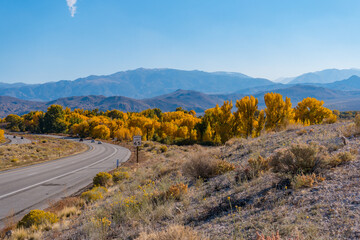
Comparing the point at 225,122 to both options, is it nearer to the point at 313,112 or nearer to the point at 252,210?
the point at 313,112

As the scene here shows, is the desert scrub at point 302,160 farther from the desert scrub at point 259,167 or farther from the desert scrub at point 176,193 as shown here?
the desert scrub at point 176,193

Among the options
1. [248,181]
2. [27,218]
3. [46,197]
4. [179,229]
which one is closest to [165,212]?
[179,229]

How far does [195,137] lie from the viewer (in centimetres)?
6116

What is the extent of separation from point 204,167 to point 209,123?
167ft

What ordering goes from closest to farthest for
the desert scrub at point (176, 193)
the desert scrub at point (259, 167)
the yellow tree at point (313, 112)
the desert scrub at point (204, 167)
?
the desert scrub at point (176, 193)
the desert scrub at point (259, 167)
the desert scrub at point (204, 167)
the yellow tree at point (313, 112)

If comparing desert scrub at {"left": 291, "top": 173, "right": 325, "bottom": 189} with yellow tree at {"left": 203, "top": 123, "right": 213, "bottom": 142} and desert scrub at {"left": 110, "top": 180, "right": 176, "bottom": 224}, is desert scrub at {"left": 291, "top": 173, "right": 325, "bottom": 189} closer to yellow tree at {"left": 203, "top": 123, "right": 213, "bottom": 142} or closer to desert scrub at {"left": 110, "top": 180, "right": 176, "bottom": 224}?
desert scrub at {"left": 110, "top": 180, "right": 176, "bottom": 224}

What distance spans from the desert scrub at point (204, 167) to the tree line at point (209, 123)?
36.9ft

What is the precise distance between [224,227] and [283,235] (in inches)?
48.1

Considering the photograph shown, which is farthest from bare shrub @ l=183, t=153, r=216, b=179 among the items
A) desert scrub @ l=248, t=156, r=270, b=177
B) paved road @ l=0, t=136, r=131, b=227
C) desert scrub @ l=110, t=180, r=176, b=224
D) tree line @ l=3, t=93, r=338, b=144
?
tree line @ l=3, t=93, r=338, b=144

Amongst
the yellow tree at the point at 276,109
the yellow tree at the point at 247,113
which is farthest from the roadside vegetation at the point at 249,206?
the yellow tree at the point at 247,113

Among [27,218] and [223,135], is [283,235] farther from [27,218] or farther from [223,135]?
[223,135]

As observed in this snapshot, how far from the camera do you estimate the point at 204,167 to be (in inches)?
352

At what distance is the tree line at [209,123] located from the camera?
37.5 meters

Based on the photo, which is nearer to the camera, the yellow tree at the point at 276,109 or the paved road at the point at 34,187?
the paved road at the point at 34,187
